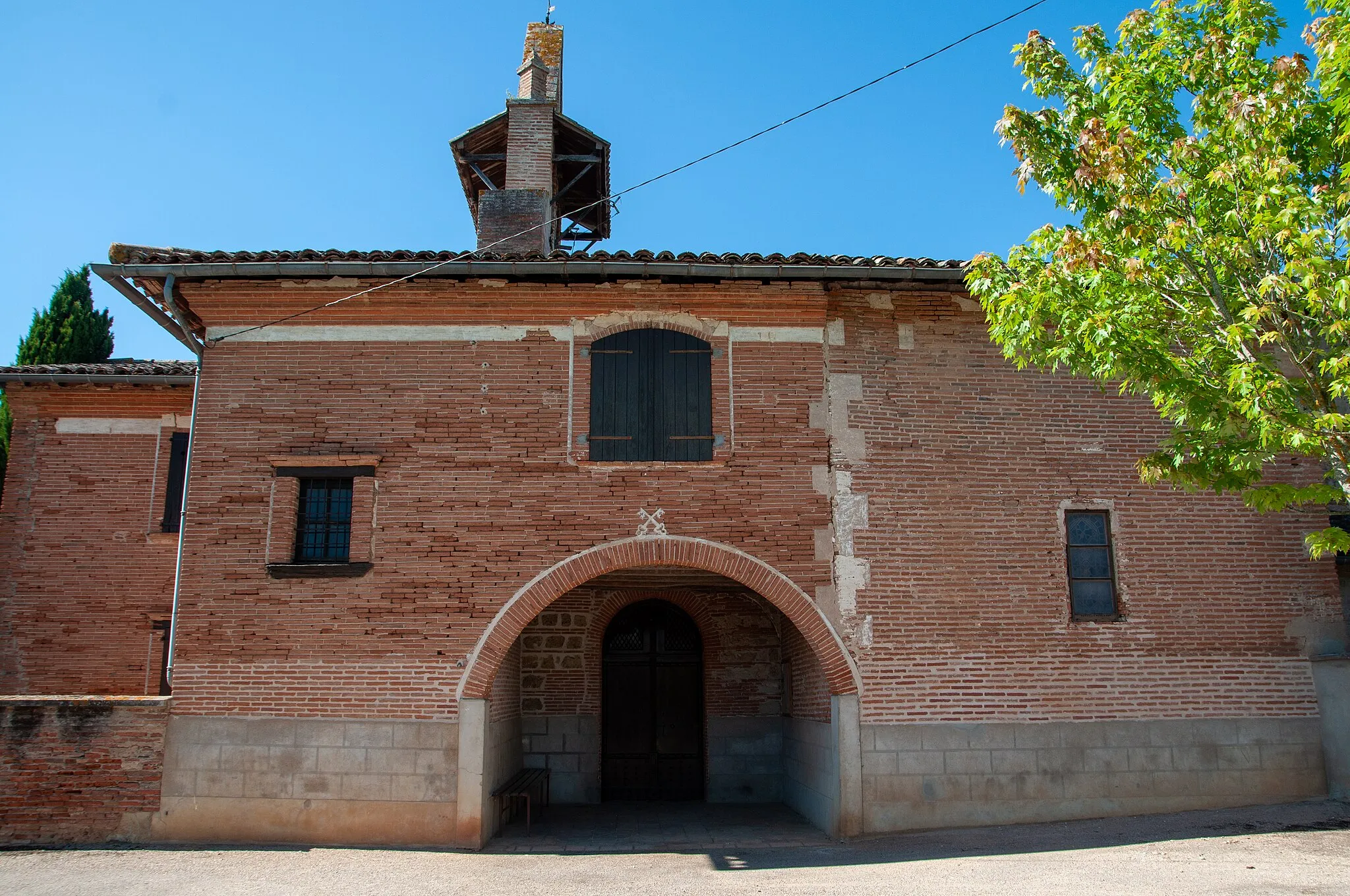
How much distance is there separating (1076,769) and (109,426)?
42.0 ft

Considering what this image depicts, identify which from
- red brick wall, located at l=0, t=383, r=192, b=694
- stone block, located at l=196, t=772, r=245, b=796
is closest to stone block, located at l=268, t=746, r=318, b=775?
stone block, located at l=196, t=772, r=245, b=796

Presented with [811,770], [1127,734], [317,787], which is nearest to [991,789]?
[1127,734]

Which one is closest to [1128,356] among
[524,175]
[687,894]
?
[687,894]

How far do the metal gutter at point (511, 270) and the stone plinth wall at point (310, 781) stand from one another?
4563 mm

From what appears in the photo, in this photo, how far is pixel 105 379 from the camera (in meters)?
12.7

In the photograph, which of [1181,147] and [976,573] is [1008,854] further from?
[1181,147]

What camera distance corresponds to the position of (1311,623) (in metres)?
10.1

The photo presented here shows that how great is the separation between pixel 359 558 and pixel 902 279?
6.44 metres

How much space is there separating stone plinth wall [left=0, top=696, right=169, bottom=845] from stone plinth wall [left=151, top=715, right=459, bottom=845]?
219mm

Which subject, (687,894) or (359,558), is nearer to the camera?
(687,894)

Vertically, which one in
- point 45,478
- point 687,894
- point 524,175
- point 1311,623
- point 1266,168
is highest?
point 524,175

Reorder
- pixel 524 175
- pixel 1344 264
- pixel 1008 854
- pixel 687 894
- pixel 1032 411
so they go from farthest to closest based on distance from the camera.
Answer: pixel 524 175 < pixel 1032 411 < pixel 1008 854 < pixel 687 894 < pixel 1344 264

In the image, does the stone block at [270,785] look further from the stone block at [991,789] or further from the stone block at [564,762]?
the stone block at [991,789]

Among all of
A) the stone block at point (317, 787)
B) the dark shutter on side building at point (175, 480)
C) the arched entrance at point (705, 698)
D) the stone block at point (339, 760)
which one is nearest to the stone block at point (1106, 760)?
the arched entrance at point (705, 698)
